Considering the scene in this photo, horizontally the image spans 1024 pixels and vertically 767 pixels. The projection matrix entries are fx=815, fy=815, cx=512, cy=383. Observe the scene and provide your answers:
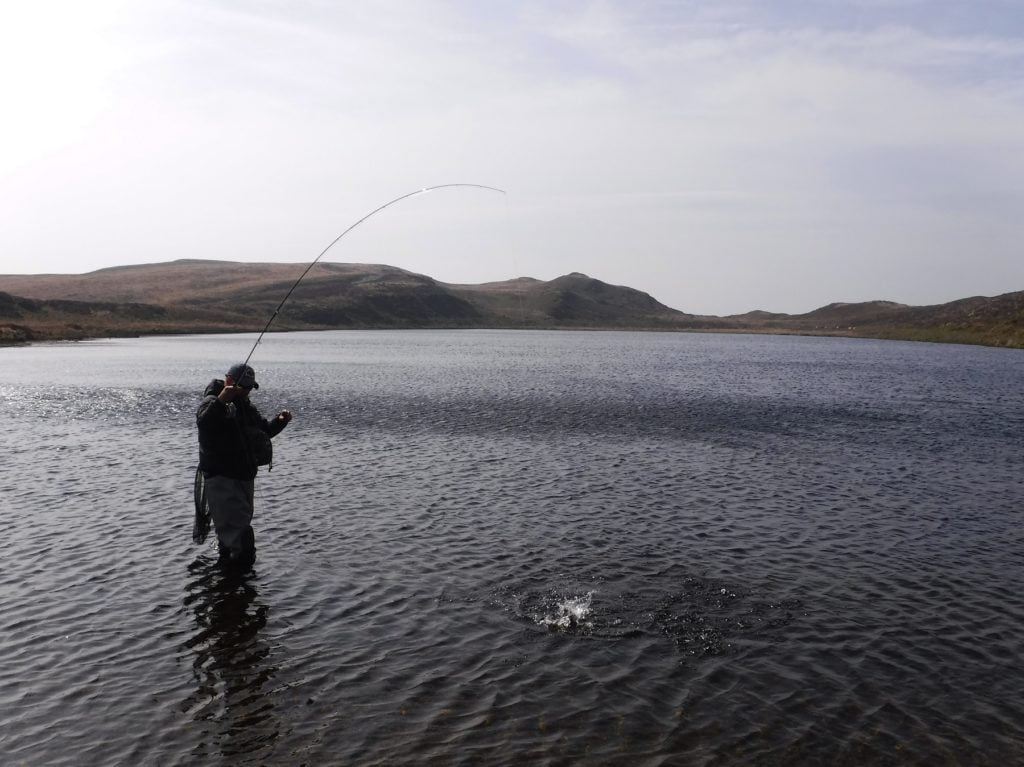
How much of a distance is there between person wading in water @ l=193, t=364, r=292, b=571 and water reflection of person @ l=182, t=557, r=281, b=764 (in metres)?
0.89

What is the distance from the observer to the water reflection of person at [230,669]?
856 centimetres

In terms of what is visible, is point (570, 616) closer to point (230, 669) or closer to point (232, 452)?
point (230, 669)

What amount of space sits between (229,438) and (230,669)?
4066 millimetres

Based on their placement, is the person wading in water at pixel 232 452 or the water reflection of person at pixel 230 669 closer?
the water reflection of person at pixel 230 669

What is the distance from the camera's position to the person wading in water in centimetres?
1287

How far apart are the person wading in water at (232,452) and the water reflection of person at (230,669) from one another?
2.91ft

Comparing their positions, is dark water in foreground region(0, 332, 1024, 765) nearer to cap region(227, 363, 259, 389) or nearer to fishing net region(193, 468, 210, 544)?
fishing net region(193, 468, 210, 544)

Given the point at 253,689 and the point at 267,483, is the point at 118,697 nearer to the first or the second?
the point at 253,689

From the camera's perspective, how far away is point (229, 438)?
1311 centimetres

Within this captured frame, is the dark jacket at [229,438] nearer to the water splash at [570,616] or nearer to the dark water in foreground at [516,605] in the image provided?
the dark water in foreground at [516,605]

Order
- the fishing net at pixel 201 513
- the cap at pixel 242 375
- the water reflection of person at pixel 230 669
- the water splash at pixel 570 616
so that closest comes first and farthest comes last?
the water reflection of person at pixel 230 669
the water splash at pixel 570 616
the cap at pixel 242 375
the fishing net at pixel 201 513

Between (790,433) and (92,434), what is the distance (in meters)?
27.2

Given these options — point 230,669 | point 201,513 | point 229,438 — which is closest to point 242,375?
point 229,438

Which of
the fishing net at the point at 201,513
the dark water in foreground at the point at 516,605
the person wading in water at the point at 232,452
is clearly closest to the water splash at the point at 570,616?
the dark water in foreground at the point at 516,605
